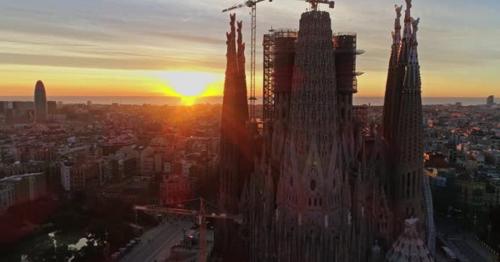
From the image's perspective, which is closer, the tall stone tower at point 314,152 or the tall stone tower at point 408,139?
the tall stone tower at point 314,152

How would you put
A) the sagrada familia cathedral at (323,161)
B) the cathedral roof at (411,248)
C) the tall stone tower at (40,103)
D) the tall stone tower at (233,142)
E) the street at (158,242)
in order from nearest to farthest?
1. the cathedral roof at (411,248)
2. the sagrada familia cathedral at (323,161)
3. the tall stone tower at (233,142)
4. the street at (158,242)
5. the tall stone tower at (40,103)

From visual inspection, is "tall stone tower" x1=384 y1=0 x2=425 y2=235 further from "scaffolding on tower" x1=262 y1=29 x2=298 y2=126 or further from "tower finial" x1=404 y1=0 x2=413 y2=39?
"scaffolding on tower" x1=262 y1=29 x2=298 y2=126

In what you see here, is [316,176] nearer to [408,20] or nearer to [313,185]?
[313,185]

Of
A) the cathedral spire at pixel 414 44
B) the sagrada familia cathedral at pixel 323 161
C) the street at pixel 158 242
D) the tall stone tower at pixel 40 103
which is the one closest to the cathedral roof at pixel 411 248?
the sagrada familia cathedral at pixel 323 161

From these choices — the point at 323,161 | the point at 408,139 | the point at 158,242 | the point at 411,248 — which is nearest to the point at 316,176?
the point at 323,161

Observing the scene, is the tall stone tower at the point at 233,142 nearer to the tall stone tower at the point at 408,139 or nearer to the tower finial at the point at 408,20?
the tall stone tower at the point at 408,139

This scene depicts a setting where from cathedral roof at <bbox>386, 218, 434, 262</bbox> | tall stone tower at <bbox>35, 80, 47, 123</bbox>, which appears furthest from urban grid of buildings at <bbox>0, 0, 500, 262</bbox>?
tall stone tower at <bbox>35, 80, 47, 123</bbox>

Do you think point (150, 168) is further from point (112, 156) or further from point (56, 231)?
point (56, 231)
